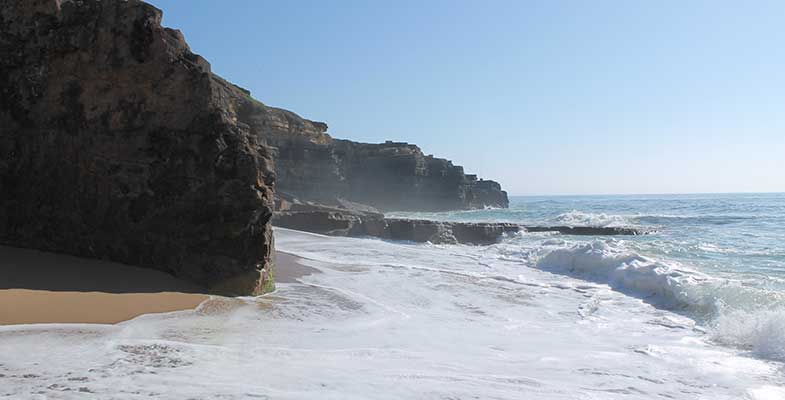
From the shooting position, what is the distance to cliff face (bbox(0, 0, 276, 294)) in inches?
248

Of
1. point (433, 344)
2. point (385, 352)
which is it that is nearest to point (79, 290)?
point (385, 352)

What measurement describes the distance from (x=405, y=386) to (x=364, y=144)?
52166mm

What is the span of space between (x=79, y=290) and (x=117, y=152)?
173 cm

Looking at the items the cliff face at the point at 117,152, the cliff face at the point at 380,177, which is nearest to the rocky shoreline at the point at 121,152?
the cliff face at the point at 117,152

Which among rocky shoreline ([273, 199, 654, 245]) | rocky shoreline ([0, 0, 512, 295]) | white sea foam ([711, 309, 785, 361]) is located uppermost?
rocky shoreline ([0, 0, 512, 295])

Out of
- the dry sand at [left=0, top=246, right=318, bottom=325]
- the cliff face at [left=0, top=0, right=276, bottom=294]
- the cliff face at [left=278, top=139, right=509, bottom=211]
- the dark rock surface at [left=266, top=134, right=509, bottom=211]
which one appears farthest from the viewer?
the cliff face at [left=278, top=139, right=509, bottom=211]

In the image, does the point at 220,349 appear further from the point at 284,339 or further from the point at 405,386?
the point at 405,386

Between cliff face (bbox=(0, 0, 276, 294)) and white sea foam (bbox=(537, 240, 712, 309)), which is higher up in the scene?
cliff face (bbox=(0, 0, 276, 294))

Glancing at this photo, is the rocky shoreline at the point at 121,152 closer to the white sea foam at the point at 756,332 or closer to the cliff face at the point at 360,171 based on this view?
the white sea foam at the point at 756,332

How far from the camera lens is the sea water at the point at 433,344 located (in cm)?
351

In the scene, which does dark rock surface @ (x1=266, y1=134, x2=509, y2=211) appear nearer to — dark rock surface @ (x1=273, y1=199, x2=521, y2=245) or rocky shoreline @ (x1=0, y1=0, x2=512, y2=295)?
dark rock surface @ (x1=273, y1=199, x2=521, y2=245)

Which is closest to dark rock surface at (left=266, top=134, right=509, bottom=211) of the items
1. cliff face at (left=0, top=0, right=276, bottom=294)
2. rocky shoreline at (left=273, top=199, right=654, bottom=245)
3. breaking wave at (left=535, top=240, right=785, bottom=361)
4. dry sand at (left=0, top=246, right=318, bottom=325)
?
rocky shoreline at (left=273, top=199, right=654, bottom=245)

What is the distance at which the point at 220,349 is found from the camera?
13.7 ft

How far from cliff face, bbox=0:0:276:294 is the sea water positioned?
921 millimetres
